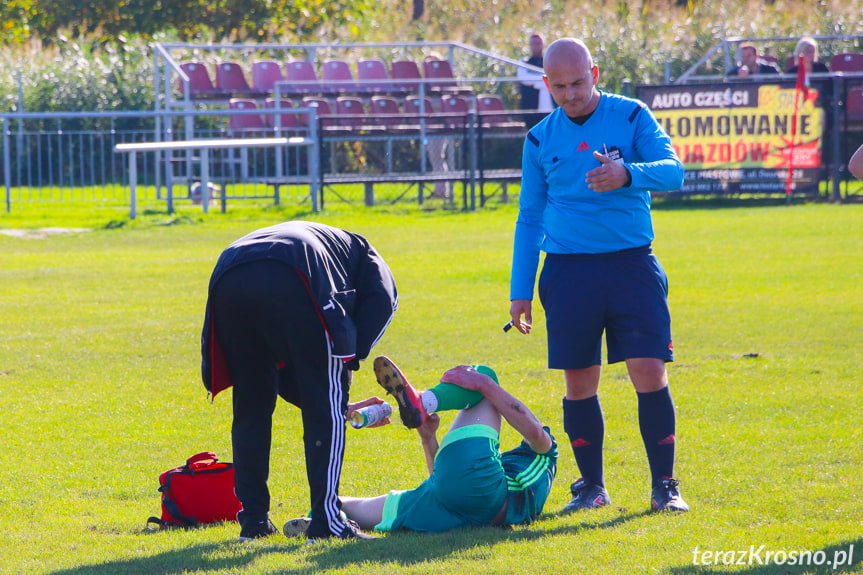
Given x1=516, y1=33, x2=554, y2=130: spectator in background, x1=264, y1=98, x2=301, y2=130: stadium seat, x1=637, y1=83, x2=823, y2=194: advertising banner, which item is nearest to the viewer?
x1=637, y1=83, x2=823, y2=194: advertising banner

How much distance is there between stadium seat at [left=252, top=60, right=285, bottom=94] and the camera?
24172 millimetres

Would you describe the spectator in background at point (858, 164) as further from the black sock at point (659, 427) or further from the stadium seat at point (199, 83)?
the stadium seat at point (199, 83)

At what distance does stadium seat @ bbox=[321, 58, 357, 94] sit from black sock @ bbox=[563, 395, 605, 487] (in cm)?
1920

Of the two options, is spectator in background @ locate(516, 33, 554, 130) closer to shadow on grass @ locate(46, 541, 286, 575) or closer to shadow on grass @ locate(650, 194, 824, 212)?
shadow on grass @ locate(650, 194, 824, 212)

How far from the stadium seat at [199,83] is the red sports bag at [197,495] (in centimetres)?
1900

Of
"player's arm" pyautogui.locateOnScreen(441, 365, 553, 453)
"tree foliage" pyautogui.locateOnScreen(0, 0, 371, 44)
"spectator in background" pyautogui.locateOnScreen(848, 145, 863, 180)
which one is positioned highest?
"tree foliage" pyautogui.locateOnScreen(0, 0, 371, 44)

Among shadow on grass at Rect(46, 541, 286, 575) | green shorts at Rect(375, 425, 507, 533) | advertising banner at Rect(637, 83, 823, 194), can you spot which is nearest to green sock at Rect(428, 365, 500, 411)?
green shorts at Rect(375, 425, 507, 533)

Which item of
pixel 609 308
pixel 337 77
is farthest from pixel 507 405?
pixel 337 77

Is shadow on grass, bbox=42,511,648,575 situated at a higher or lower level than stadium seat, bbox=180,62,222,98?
lower

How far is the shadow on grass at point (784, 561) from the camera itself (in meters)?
3.85

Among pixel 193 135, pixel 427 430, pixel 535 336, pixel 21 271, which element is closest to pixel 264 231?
pixel 427 430

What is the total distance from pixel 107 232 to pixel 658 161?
13975mm

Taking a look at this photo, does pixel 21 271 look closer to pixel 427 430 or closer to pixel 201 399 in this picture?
pixel 201 399

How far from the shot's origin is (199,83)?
23.3m
